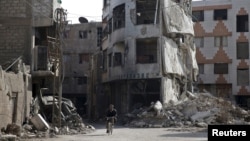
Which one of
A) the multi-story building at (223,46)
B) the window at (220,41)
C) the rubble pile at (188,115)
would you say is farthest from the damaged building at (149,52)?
the window at (220,41)

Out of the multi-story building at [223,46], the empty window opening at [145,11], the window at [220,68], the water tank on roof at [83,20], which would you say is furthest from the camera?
the water tank on roof at [83,20]

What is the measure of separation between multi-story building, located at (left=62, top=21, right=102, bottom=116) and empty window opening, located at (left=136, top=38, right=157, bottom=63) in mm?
14349

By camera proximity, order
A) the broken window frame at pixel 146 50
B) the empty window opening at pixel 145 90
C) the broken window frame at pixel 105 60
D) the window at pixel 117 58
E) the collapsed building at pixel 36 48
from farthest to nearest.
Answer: the broken window frame at pixel 105 60
the window at pixel 117 58
the broken window frame at pixel 146 50
the empty window opening at pixel 145 90
the collapsed building at pixel 36 48

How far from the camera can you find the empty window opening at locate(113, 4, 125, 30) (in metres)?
36.5

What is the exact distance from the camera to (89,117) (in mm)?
40188

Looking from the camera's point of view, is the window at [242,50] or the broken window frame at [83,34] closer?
the window at [242,50]

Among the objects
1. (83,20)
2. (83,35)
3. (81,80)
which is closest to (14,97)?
(81,80)

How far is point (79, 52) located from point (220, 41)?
17.0 m

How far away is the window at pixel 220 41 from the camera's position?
48.7m

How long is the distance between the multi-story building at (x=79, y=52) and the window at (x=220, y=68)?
562 inches

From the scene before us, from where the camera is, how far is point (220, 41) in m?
48.9

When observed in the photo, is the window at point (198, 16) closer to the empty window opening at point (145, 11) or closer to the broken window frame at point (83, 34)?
the broken window frame at point (83, 34)

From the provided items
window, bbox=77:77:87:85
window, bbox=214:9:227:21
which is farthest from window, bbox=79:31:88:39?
window, bbox=214:9:227:21

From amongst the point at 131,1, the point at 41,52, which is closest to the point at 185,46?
the point at 131,1
